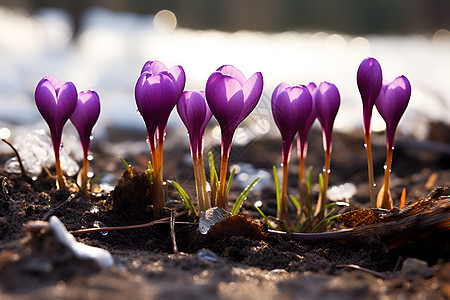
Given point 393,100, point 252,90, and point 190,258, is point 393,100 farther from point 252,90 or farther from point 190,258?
point 190,258

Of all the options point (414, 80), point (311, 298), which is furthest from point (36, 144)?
point (414, 80)

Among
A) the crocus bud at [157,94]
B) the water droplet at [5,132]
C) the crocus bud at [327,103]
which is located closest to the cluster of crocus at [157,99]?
the crocus bud at [157,94]

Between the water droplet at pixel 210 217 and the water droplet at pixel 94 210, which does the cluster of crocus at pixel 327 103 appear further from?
the water droplet at pixel 94 210

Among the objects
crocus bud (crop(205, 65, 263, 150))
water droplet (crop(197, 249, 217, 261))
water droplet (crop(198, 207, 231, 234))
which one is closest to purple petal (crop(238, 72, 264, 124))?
crocus bud (crop(205, 65, 263, 150))

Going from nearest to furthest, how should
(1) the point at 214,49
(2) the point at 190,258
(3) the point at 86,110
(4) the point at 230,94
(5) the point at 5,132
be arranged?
(2) the point at 190,258 < (4) the point at 230,94 < (3) the point at 86,110 < (5) the point at 5,132 < (1) the point at 214,49

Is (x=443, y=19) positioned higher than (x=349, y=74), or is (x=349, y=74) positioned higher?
(x=443, y=19)

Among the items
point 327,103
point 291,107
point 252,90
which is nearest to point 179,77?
point 252,90

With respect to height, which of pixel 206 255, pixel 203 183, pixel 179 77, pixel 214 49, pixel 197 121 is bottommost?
pixel 206 255

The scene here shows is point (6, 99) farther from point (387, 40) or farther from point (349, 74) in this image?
point (387, 40)
